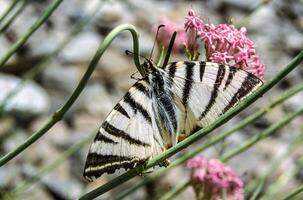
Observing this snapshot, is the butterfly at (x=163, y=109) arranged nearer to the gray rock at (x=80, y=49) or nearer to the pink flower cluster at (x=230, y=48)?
the pink flower cluster at (x=230, y=48)

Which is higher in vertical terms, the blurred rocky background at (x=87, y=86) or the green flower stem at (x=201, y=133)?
the blurred rocky background at (x=87, y=86)

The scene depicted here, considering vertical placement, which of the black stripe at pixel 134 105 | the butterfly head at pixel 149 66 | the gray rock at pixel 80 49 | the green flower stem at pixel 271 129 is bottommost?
the green flower stem at pixel 271 129

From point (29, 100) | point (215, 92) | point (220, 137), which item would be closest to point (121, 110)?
point (215, 92)

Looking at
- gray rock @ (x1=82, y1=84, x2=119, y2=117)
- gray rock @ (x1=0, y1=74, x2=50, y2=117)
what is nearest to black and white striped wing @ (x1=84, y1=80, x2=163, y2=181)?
gray rock @ (x1=0, y1=74, x2=50, y2=117)

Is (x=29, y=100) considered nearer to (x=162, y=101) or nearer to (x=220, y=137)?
(x=220, y=137)

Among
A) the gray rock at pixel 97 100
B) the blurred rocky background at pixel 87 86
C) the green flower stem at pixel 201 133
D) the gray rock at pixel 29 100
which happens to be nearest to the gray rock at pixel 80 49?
the blurred rocky background at pixel 87 86

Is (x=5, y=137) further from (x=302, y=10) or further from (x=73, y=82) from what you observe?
(x=302, y=10)

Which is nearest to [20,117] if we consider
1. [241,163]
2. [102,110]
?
[102,110]

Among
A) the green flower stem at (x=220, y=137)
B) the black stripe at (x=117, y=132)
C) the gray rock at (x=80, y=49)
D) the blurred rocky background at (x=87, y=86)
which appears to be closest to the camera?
the black stripe at (x=117, y=132)
